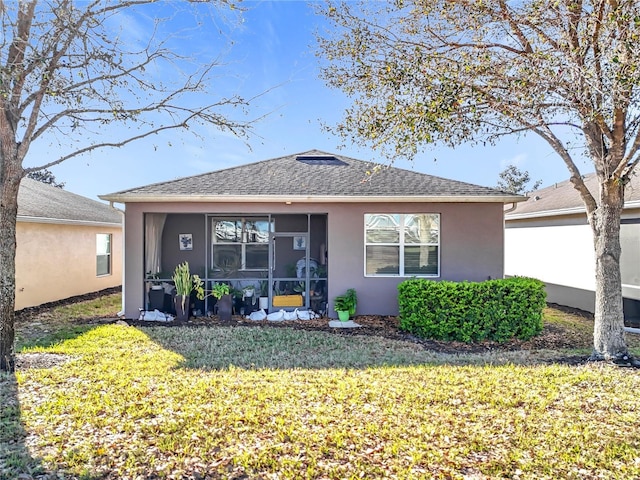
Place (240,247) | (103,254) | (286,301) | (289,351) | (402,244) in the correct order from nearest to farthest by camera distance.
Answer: (289,351) → (402,244) → (286,301) → (240,247) → (103,254)

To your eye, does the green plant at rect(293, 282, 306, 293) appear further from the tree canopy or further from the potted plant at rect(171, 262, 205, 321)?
the tree canopy

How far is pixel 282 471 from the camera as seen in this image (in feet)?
10.6

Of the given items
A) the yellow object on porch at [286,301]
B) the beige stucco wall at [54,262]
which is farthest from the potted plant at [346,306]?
the beige stucco wall at [54,262]

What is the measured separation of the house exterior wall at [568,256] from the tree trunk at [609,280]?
411cm

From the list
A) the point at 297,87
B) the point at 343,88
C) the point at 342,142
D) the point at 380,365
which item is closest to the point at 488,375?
the point at 380,365

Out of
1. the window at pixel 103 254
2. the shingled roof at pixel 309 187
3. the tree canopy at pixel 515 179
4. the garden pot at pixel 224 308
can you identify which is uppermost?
the tree canopy at pixel 515 179

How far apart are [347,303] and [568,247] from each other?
7.47 meters

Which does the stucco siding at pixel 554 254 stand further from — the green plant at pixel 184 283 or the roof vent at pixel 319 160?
the green plant at pixel 184 283

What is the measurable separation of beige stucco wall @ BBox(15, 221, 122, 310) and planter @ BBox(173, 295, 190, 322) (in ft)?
15.2

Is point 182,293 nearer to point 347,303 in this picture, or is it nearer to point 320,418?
point 347,303

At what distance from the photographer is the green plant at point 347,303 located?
378 inches

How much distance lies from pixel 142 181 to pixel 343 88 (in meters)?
6.04

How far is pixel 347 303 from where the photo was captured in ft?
31.4

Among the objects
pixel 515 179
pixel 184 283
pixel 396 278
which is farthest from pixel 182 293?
pixel 515 179
